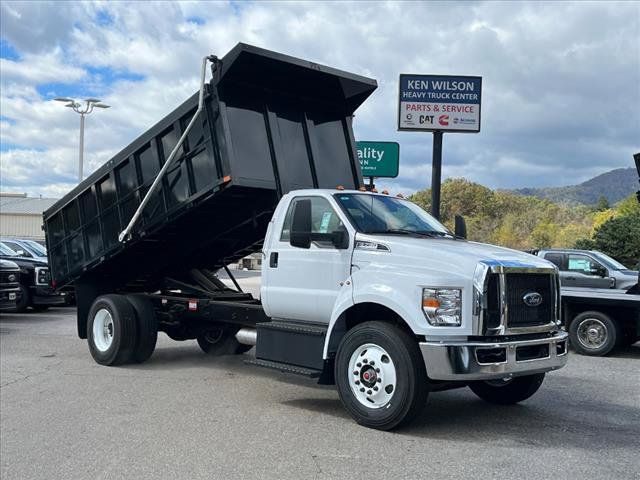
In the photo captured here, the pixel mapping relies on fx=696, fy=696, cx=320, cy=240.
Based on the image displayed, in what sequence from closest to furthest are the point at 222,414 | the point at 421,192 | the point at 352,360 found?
1. the point at 352,360
2. the point at 222,414
3. the point at 421,192

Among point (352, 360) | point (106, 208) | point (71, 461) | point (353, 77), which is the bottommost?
point (71, 461)

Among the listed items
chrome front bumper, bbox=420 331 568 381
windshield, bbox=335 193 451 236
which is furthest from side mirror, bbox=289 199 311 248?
chrome front bumper, bbox=420 331 568 381

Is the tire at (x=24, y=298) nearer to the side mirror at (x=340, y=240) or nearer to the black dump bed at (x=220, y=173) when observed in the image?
the black dump bed at (x=220, y=173)

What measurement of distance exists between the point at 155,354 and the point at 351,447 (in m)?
5.79

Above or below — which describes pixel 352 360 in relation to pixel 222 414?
above

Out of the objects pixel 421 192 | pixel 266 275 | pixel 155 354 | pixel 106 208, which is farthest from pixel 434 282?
pixel 421 192

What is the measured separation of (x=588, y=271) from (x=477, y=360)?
13.4m

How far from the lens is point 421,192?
2712 inches

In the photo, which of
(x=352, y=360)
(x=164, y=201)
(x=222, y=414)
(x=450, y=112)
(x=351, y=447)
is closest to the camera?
(x=351, y=447)

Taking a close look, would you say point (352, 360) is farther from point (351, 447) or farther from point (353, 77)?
point (353, 77)

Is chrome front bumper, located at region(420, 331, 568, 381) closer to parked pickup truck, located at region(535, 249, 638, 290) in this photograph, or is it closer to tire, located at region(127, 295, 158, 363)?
tire, located at region(127, 295, 158, 363)

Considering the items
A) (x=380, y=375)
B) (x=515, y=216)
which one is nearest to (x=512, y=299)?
(x=380, y=375)

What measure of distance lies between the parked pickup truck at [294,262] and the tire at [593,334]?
4.33 meters

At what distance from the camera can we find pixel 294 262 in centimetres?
731
